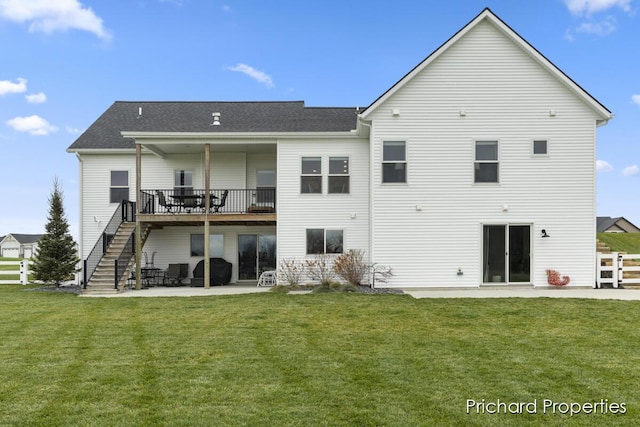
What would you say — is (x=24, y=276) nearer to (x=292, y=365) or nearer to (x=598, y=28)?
(x=292, y=365)

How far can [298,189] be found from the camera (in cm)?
1795

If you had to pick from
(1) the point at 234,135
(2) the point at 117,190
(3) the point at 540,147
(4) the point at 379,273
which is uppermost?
(1) the point at 234,135

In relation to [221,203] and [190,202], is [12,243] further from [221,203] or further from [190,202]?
[221,203]

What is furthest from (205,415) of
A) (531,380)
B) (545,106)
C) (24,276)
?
(24,276)

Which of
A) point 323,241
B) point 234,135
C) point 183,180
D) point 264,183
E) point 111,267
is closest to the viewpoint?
point 234,135

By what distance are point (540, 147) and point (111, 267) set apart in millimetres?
15257

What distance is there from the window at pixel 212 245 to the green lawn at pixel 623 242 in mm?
19414

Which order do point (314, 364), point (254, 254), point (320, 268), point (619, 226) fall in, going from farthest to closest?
point (619, 226), point (254, 254), point (320, 268), point (314, 364)

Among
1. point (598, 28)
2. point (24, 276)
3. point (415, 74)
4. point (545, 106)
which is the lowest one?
point (24, 276)

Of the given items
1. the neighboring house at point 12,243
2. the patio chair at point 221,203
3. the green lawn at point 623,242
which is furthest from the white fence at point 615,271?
the neighboring house at point 12,243

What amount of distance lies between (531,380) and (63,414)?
18.1ft

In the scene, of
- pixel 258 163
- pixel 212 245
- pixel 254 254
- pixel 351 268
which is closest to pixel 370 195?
pixel 351 268

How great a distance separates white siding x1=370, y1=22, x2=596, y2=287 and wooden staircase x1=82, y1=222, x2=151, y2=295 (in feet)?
28.5

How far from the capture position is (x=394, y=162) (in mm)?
16859
